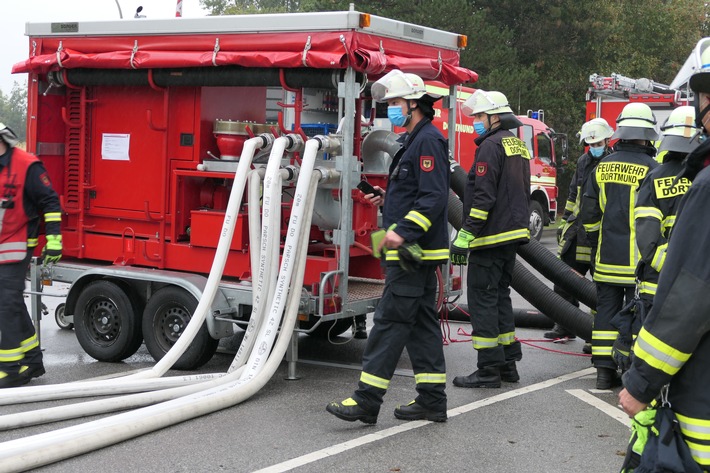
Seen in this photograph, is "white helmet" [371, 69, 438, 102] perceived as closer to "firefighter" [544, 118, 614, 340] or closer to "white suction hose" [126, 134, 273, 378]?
"white suction hose" [126, 134, 273, 378]

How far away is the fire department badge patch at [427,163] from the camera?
18.9ft

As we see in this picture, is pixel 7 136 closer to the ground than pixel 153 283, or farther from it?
farther from it

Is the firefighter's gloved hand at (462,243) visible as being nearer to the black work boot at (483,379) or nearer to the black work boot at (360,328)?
the black work boot at (483,379)

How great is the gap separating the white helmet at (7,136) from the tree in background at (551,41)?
2149 cm

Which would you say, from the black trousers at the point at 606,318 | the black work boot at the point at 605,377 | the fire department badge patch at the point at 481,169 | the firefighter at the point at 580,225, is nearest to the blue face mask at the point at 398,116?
the fire department badge patch at the point at 481,169

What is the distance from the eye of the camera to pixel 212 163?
7566 mm

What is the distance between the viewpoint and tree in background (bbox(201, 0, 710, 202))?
27875 millimetres

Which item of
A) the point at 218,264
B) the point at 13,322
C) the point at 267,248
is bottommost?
the point at 13,322

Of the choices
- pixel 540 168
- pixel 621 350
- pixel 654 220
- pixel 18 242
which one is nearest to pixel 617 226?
pixel 654 220

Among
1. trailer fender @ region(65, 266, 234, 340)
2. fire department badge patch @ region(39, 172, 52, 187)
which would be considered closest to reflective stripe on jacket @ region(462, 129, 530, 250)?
trailer fender @ region(65, 266, 234, 340)

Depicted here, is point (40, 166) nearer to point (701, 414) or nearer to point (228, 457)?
point (228, 457)

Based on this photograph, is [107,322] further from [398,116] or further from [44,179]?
[398,116]

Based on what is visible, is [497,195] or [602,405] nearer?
[602,405]

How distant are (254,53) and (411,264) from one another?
90.7 inches
